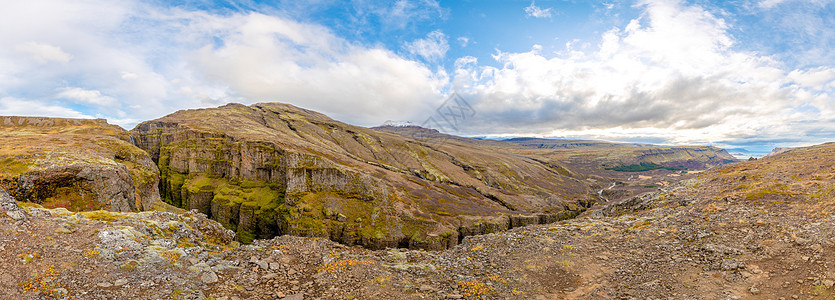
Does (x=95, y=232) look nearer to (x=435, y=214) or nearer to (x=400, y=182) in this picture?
(x=435, y=214)

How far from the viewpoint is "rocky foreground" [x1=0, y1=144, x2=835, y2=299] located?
1110 centimetres

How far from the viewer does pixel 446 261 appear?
19.2 meters

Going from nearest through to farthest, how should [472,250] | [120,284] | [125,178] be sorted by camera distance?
[120,284] → [472,250] → [125,178]

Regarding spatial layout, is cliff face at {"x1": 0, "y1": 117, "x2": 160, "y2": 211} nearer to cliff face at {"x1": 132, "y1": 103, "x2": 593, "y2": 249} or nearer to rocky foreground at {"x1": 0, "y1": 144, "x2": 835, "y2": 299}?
cliff face at {"x1": 132, "y1": 103, "x2": 593, "y2": 249}

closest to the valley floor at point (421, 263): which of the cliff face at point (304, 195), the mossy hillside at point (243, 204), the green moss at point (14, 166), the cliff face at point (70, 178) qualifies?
the cliff face at point (70, 178)

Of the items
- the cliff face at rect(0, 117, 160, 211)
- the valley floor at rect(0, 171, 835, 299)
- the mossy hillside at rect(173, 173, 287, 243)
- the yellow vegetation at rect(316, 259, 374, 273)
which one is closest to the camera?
the valley floor at rect(0, 171, 835, 299)

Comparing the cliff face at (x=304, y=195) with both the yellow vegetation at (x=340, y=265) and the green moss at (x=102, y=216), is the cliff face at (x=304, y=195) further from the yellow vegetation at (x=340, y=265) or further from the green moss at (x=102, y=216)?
the green moss at (x=102, y=216)

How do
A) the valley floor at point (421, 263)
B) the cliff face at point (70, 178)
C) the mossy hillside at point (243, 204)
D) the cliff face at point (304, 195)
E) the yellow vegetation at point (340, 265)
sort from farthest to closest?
the mossy hillside at point (243, 204)
the cliff face at point (304, 195)
the cliff face at point (70, 178)
the yellow vegetation at point (340, 265)
the valley floor at point (421, 263)

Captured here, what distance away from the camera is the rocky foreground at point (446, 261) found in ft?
36.4

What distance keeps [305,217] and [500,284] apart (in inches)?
2472

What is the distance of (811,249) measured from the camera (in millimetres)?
13070

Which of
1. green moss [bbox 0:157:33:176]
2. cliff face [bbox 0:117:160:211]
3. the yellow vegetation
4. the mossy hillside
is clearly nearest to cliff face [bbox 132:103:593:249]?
the mossy hillside

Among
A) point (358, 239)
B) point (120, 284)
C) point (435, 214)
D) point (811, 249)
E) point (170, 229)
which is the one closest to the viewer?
point (120, 284)

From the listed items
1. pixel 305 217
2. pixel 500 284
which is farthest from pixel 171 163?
pixel 500 284
